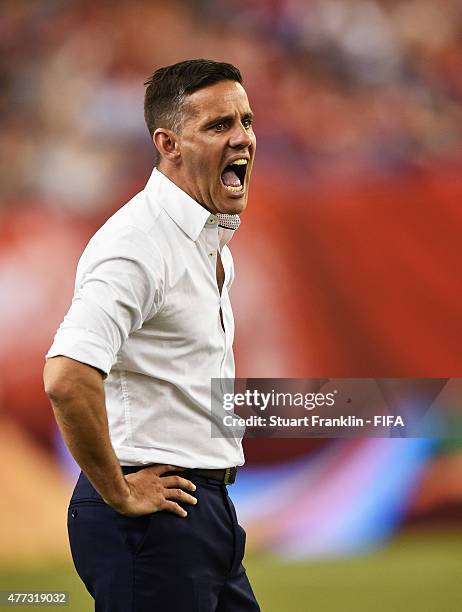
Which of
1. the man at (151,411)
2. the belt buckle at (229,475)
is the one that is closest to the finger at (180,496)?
the man at (151,411)

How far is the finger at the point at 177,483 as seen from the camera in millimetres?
1638

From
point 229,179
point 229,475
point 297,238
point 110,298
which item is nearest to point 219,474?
point 229,475

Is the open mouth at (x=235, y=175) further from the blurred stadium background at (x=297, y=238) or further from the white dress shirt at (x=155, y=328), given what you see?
the blurred stadium background at (x=297, y=238)

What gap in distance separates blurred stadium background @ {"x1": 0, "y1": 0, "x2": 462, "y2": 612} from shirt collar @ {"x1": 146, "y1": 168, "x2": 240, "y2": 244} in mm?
1438

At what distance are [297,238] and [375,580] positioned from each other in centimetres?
115

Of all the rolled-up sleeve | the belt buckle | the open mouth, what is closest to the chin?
the open mouth

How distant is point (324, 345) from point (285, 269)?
283 millimetres

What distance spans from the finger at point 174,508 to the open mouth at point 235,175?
617 mm

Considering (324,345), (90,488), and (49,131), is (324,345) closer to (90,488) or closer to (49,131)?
(49,131)

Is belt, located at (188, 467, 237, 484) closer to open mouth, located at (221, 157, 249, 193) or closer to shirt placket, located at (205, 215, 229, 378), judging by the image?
shirt placket, located at (205, 215, 229, 378)

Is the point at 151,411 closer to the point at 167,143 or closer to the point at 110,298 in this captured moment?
the point at 110,298

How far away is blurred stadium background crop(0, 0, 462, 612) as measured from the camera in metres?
3.19

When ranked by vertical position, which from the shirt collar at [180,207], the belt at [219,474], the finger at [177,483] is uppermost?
the shirt collar at [180,207]

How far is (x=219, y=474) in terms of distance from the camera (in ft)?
5.70
